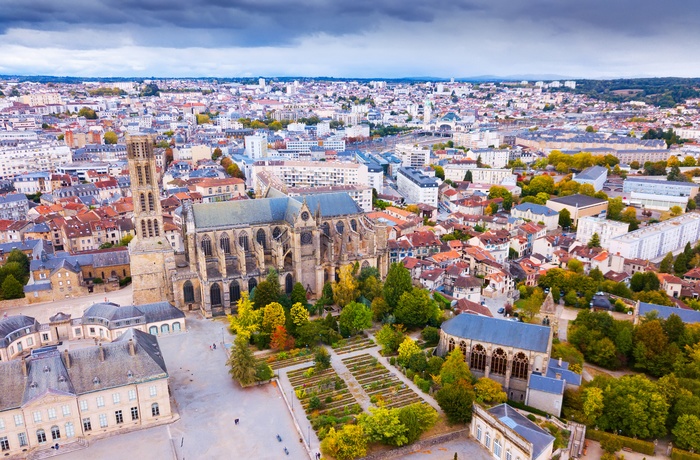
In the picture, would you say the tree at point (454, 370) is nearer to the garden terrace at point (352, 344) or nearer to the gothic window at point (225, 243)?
the garden terrace at point (352, 344)

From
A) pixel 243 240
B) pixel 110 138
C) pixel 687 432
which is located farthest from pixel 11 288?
pixel 110 138

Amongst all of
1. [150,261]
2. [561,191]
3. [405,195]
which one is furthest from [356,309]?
[561,191]

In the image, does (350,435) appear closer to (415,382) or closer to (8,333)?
(415,382)

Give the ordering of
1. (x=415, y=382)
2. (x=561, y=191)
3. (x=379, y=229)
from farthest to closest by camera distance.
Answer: (x=561, y=191) → (x=379, y=229) → (x=415, y=382)

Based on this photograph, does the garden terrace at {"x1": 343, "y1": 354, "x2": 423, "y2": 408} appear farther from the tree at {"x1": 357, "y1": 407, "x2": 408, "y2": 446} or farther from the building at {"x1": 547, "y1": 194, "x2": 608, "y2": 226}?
the building at {"x1": 547, "y1": 194, "x2": 608, "y2": 226}

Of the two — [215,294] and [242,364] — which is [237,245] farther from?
[242,364]

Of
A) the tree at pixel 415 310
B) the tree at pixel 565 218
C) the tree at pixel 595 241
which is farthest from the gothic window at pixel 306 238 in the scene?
the tree at pixel 565 218
